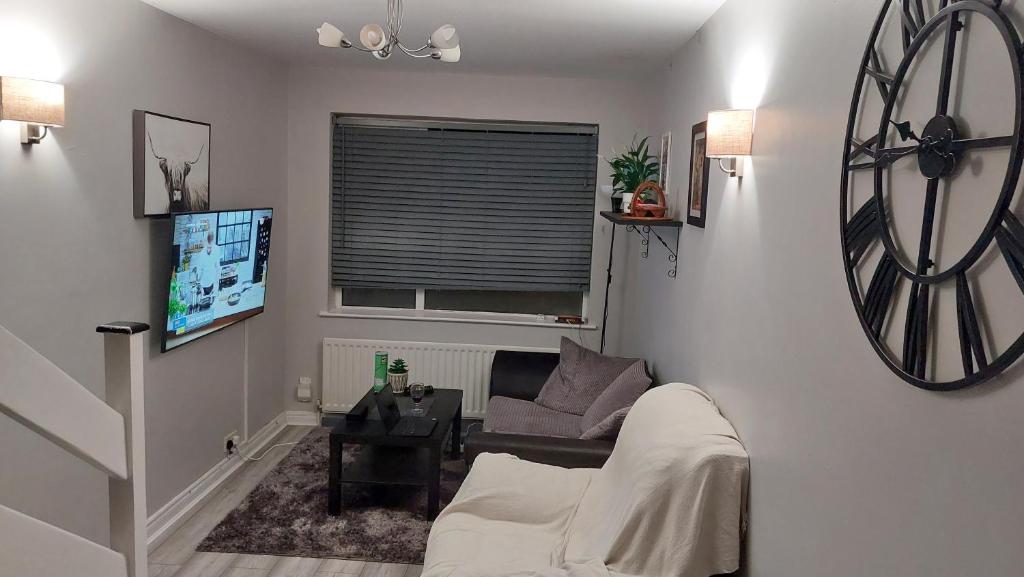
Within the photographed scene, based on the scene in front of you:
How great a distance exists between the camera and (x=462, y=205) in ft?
18.8

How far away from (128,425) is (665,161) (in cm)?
381

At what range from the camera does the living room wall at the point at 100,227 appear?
2898mm

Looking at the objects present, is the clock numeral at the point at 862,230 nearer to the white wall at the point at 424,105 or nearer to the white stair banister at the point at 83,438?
the white stair banister at the point at 83,438

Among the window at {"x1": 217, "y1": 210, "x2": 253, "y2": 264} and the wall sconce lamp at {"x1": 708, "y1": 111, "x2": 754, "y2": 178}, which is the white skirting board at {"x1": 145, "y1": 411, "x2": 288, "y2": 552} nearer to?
the window at {"x1": 217, "y1": 210, "x2": 253, "y2": 264}

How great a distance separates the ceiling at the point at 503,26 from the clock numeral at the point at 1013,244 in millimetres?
2366

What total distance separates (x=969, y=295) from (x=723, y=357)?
1.69 metres

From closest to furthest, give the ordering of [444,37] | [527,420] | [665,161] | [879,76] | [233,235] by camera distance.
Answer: [879,76] < [444,37] < [233,235] < [527,420] < [665,161]

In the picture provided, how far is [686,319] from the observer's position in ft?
12.3

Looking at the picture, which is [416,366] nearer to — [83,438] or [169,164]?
[169,164]

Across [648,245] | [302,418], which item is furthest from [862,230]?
[302,418]

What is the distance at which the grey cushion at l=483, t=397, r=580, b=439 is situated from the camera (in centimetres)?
443

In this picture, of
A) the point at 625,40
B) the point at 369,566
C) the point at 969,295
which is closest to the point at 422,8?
the point at 625,40

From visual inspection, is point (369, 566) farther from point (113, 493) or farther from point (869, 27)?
point (869, 27)

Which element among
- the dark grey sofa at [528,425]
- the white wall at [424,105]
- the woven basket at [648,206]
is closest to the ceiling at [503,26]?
the white wall at [424,105]
